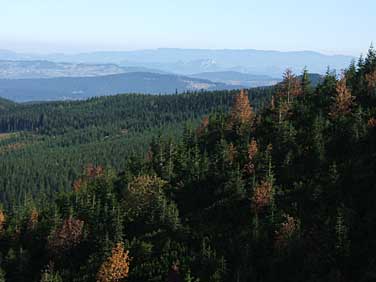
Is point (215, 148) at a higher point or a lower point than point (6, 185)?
higher

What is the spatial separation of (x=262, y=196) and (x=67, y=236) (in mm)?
33065

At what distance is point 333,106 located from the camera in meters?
106

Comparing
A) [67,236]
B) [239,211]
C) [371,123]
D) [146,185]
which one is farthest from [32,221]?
[371,123]

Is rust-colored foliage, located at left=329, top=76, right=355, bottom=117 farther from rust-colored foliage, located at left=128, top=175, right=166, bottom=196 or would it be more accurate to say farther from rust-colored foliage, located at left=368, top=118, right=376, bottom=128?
rust-colored foliage, located at left=128, top=175, right=166, bottom=196

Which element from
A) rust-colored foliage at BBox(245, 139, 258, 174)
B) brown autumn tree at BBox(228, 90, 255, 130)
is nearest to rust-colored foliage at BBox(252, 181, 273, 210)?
rust-colored foliage at BBox(245, 139, 258, 174)

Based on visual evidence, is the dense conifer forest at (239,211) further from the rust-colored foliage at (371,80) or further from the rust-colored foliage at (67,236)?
the rust-colored foliage at (371,80)

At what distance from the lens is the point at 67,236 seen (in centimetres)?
8888

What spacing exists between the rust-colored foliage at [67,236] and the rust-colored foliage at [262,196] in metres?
29.4

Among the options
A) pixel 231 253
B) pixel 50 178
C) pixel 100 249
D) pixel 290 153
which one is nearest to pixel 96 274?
pixel 100 249

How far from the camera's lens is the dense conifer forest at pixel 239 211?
7144cm

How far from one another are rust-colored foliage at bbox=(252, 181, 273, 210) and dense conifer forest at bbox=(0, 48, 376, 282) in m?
0.19

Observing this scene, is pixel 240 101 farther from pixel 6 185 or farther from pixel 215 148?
pixel 6 185

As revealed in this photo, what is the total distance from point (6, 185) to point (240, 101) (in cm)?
10449

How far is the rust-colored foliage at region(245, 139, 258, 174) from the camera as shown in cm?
9644
